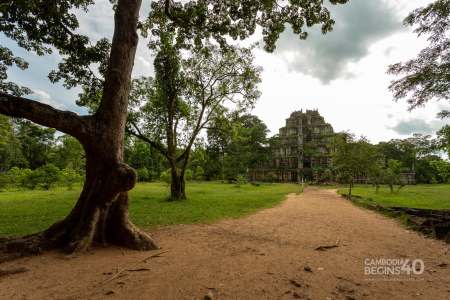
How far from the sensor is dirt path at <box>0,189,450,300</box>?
3377 mm

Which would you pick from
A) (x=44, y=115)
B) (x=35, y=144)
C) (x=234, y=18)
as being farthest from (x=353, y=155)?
(x=35, y=144)

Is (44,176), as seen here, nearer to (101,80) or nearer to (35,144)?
(101,80)

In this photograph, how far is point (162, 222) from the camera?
872 cm

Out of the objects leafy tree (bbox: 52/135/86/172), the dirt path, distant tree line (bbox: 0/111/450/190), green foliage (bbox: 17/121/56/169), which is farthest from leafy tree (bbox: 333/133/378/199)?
green foliage (bbox: 17/121/56/169)

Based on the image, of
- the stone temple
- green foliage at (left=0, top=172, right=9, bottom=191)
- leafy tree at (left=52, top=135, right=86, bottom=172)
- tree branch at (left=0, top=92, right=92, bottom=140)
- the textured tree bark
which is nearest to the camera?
tree branch at (left=0, top=92, right=92, bottom=140)

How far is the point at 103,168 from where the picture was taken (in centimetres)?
548

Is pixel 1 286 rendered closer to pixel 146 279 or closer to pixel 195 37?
pixel 146 279

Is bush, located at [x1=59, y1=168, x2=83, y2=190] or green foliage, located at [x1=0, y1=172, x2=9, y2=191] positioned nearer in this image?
green foliage, located at [x1=0, y1=172, x2=9, y2=191]

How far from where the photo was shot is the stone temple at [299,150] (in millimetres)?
58938

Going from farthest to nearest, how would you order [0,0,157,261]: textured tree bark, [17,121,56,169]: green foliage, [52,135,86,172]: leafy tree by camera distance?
1. [17,121,56,169]: green foliage
2. [52,135,86,172]: leafy tree
3. [0,0,157,261]: textured tree bark

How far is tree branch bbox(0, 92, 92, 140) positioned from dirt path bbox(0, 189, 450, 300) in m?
2.55

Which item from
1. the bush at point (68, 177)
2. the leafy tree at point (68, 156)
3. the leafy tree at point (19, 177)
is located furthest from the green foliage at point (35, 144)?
the bush at point (68, 177)

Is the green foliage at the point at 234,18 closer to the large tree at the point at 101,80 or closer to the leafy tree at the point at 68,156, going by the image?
the large tree at the point at 101,80

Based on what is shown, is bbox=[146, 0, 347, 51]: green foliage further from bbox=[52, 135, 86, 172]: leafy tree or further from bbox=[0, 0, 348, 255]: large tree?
bbox=[52, 135, 86, 172]: leafy tree
